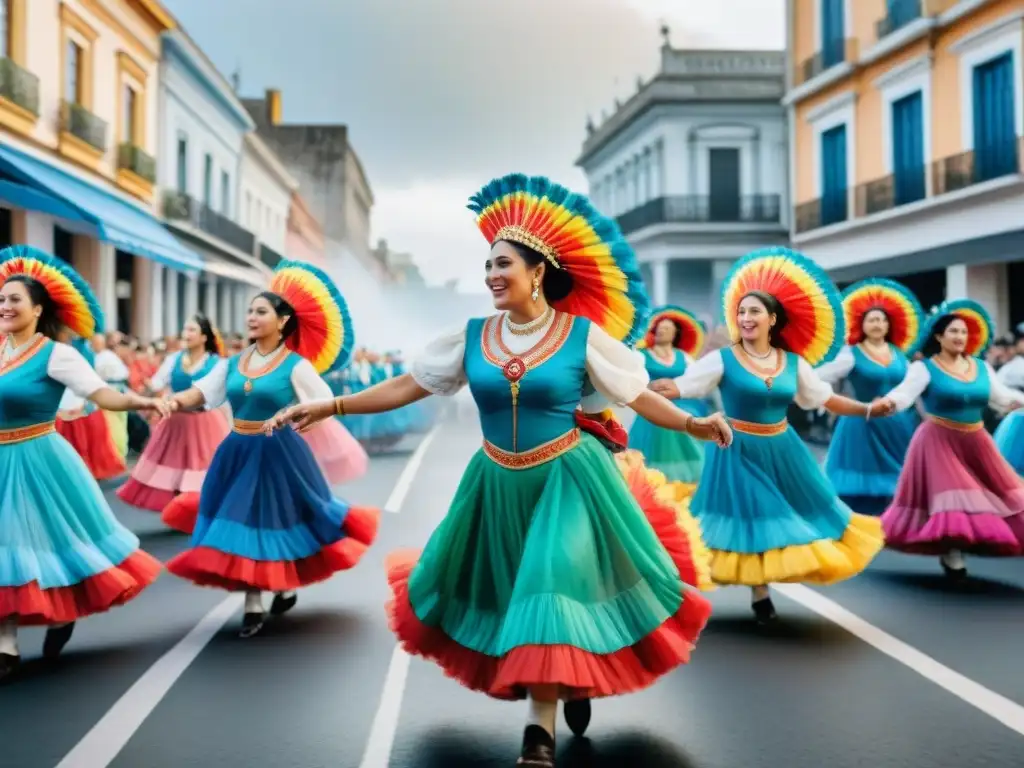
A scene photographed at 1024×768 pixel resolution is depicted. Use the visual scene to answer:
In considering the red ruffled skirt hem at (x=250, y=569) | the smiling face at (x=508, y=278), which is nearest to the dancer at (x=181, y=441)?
the red ruffled skirt hem at (x=250, y=569)

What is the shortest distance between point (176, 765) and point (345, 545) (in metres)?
2.80

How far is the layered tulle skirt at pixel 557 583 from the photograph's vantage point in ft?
14.2

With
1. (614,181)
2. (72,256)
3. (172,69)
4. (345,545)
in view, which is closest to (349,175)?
(614,181)

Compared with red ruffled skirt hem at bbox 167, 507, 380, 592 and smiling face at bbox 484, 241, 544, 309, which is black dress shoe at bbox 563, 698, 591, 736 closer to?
smiling face at bbox 484, 241, 544, 309

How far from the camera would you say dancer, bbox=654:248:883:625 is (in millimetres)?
6773

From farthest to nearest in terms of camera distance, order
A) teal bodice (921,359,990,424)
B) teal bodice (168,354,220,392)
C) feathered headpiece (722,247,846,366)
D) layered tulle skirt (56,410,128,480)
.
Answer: layered tulle skirt (56,410,128,480) < teal bodice (168,354,220,392) < teal bodice (921,359,990,424) < feathered headpiece (722,247,846,366)

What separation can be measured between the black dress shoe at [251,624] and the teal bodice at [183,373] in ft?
16.5

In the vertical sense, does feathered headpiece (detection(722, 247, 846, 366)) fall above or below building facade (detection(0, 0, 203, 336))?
below

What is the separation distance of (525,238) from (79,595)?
3.08 meters

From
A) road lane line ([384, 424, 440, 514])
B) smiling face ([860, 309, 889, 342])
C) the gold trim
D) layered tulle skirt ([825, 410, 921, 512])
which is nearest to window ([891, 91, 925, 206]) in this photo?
road lane line ([384, 424, 440, 514])

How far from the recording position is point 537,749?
4.33m

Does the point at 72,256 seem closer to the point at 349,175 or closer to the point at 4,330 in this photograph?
the point at 4,330

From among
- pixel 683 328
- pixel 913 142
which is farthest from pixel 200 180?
pixel 683 328

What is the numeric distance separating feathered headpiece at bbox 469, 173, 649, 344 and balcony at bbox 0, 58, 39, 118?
1616 centimetres
